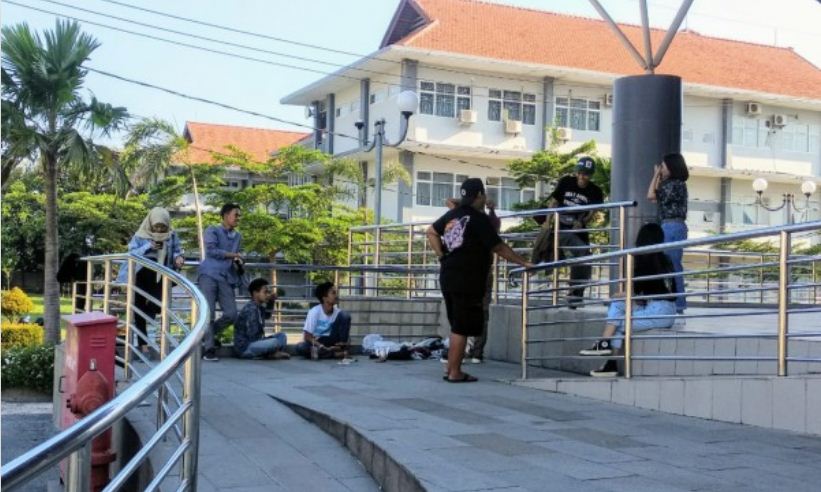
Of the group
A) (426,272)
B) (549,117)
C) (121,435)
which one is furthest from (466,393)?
(549,117)

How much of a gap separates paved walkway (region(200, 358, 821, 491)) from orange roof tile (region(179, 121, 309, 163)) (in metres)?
41.0

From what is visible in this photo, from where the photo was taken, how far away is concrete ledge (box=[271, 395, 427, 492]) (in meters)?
4.42

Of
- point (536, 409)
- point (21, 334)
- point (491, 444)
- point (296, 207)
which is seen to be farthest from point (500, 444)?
point (296, 207)

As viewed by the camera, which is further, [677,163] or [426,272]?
[426,272]

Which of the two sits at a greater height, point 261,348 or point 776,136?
point 776,136

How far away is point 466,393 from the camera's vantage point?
7.41 meters

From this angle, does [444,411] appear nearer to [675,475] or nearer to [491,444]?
[491,444]

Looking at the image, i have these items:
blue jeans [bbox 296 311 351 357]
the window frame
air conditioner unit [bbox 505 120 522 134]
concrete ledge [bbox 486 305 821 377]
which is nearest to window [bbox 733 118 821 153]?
the window frame

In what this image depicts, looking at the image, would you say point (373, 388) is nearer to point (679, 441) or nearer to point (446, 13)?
point (679, 441)

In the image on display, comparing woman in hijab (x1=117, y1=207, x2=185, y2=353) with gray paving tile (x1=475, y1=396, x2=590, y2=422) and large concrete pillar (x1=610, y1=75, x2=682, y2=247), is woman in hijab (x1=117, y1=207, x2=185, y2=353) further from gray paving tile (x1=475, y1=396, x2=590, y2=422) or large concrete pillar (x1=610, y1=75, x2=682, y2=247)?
large concrete pillar (x1=610, y1=75, x2=682, y2=247)

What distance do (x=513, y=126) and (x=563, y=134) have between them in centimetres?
189

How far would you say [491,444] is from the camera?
5.16m

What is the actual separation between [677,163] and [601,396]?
230 cm

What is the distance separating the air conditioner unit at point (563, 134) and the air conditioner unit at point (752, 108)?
9.01m
